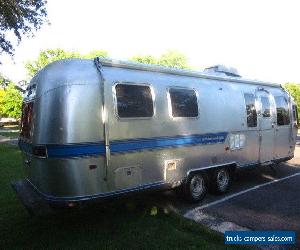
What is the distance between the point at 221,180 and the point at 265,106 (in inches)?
124

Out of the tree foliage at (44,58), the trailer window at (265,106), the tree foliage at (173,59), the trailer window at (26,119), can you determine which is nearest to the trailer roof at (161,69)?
the trailer window at (265,106)

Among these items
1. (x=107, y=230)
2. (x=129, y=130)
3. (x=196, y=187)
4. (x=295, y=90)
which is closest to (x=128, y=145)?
(x=129, y=130)

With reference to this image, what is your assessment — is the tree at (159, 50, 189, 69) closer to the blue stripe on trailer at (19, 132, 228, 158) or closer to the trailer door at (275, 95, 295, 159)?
the trailer door at (275, 95, 295, 159)

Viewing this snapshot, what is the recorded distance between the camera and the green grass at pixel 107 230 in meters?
6.28

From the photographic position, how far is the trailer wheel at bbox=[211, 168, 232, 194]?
30.7 ft

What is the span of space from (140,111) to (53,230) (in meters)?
2.95

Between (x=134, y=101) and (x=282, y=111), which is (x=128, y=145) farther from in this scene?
(x=282, y=111)

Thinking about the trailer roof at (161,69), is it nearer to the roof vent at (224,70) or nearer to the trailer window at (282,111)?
the roof vent at (224,70)

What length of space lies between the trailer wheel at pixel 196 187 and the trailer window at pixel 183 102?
5.13 feet

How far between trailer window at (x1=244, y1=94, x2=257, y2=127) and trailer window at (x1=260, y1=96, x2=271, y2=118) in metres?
0.55

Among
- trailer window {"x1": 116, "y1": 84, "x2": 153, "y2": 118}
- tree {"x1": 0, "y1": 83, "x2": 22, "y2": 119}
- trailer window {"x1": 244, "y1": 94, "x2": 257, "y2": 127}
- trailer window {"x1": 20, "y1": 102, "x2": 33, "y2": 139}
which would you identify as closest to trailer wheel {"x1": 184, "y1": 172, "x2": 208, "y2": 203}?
trailer window {"x1": 116, "y1": 84, "x2": 153, "y2": 118}

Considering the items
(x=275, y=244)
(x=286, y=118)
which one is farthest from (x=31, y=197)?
(x=286, y=118)

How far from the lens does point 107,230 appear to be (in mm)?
6906

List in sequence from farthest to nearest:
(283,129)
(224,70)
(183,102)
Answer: (283,129)
(224,70)
(183,102)
